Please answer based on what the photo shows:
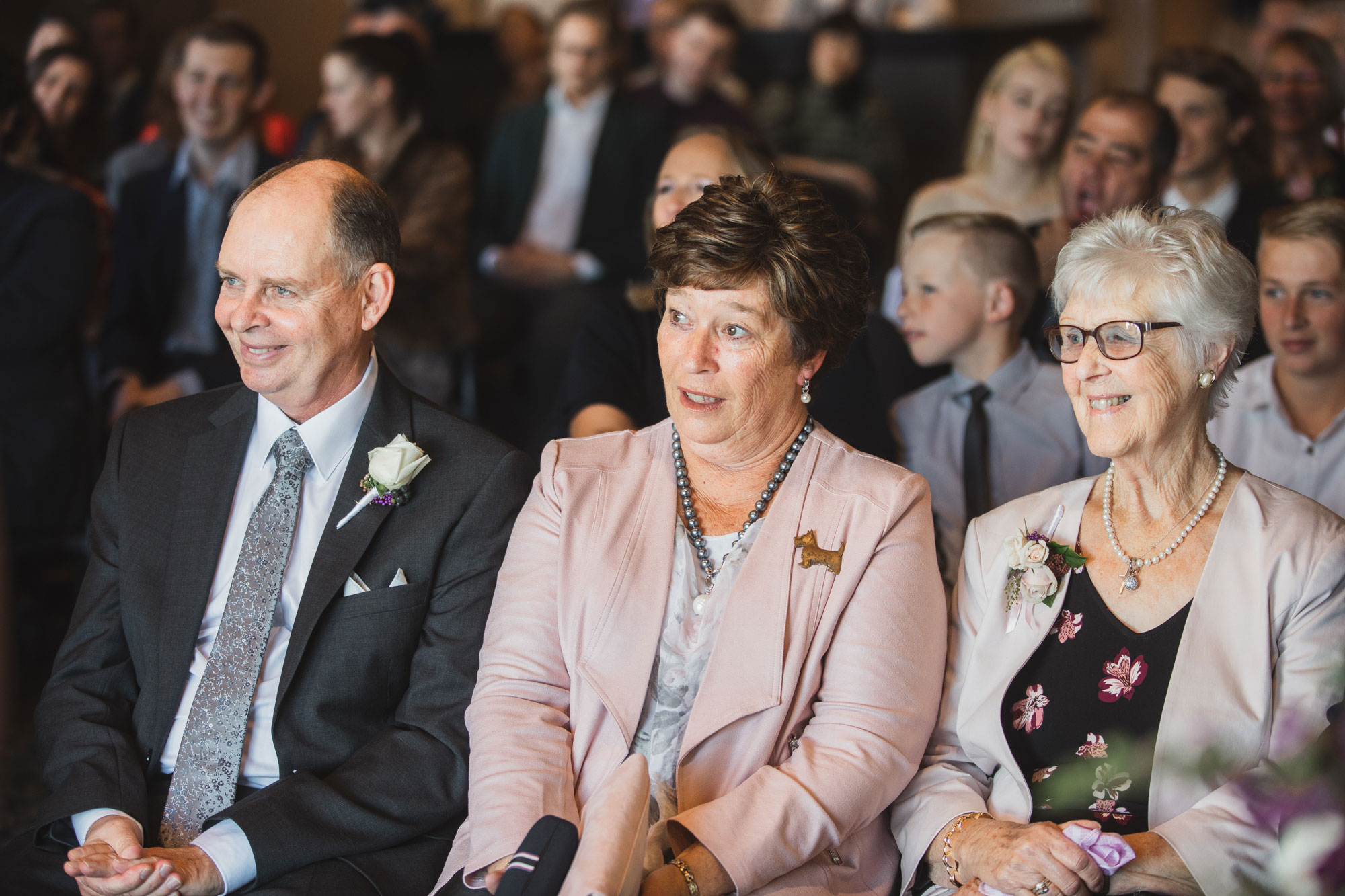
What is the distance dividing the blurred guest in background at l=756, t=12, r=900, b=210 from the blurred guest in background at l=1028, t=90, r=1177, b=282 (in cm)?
246

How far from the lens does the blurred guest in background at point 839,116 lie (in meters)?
6.45

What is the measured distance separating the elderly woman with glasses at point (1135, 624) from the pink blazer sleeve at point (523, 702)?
23.6 inches

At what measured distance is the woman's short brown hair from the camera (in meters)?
2.03

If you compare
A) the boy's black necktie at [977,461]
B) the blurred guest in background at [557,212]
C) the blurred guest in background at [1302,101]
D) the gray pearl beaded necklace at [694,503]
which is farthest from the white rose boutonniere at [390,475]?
the blurred guest in background at [1302,101]

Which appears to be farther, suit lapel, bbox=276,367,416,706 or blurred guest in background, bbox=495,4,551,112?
blurred guest in background, bbox=495,4,551,112

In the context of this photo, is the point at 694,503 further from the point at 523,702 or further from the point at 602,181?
the point at 602,181

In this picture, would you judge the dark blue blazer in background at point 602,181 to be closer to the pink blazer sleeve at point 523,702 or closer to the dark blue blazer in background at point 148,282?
the dark blue blazer in background at point 148,282

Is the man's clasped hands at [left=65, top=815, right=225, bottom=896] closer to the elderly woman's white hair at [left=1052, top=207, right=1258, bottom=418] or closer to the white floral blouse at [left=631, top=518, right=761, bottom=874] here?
the white floral blouse at [left=631, top=518, right=761, bottom=874]

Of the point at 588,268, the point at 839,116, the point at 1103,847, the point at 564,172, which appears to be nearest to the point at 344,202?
the point at 1103,847

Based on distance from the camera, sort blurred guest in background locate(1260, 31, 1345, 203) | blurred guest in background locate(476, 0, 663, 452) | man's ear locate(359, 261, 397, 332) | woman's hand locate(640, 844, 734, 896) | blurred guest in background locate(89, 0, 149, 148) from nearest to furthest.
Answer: woman's hand locate(640, 844, 734, 896), man's ear locate(359, 261, 397, 332), blurred guest in background locate(1260, 31, 1345, 203), blurred guest in background locate(476, 0, 663, 452), blurred guest in background locate(89, 0, 149, 148)

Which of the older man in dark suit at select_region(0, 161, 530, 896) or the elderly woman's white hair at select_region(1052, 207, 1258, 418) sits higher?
the elderly woman's white hair at select_region(1052, 207, 1258, 418)

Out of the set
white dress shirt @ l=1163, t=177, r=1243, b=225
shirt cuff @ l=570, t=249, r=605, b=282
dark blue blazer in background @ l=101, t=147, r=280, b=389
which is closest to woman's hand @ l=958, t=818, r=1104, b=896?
white dress shirt @ l=1163, t=177, r=1243, b=225

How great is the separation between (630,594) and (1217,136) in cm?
329

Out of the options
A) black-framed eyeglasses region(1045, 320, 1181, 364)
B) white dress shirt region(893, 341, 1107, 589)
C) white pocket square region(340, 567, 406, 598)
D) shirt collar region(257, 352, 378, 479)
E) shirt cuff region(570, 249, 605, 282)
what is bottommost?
white pocket square region(340, 567, 406, 598)
